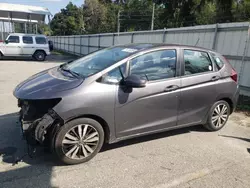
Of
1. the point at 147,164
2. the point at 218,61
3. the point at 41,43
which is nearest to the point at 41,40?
the point at 41,43

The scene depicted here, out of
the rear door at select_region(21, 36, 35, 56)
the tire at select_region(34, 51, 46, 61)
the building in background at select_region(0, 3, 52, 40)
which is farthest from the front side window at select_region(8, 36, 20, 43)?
the building in background at select_region(0, 3, 52, 40)

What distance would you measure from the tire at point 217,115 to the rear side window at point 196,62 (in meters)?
0.74

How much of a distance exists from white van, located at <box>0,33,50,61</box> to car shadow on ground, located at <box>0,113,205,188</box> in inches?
555

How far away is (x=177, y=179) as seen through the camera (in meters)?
3.11

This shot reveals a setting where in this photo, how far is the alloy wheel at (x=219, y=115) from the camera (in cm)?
464

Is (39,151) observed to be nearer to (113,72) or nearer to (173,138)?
(113,72)

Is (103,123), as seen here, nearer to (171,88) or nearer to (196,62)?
(171,88)

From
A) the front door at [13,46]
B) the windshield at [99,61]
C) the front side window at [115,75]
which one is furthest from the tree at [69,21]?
the front side window at [115,75]

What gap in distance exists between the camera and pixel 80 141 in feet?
10.9

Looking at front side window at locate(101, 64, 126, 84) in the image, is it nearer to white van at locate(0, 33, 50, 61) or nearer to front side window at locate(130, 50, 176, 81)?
front side window at locate(130, 50, 176, 81)

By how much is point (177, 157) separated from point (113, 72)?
5.32 feet

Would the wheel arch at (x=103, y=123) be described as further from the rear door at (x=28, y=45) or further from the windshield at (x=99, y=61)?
the rear door at (x=28, y=45)

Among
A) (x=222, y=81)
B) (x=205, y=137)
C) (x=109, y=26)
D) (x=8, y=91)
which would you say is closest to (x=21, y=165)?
(x=205, y=137)

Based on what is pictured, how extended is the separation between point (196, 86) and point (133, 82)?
1.35m
